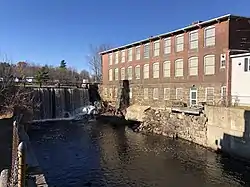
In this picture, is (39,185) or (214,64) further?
(214,64)

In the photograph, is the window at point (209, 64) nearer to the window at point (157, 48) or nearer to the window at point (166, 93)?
the window at point (166, 93)

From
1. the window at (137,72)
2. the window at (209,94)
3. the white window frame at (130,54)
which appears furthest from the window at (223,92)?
the white window frame at (130,54)

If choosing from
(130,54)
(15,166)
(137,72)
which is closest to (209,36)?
(137,72)

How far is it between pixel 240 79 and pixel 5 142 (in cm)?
1704

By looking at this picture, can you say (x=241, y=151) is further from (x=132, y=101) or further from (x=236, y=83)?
(x=132, y=101)

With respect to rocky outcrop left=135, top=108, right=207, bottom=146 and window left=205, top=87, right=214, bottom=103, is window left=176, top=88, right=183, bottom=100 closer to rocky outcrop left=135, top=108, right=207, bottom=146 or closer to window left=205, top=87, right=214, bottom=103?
rocky outcrop left=135, top=108, right=207, bottom=146

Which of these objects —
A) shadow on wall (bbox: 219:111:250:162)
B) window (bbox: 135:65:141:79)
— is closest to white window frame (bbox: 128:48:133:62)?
window (bbox: 135:65:141:79)

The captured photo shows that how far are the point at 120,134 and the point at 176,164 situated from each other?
410 inches

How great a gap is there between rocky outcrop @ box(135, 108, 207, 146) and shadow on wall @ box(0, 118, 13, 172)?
13480 millimetres

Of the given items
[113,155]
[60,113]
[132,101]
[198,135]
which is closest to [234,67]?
[198,135]

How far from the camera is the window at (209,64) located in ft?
85.4

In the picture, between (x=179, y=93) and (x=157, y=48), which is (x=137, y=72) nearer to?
(x=157, y=48)

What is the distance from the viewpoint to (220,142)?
20094 mm

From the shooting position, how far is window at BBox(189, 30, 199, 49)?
2778 cm
